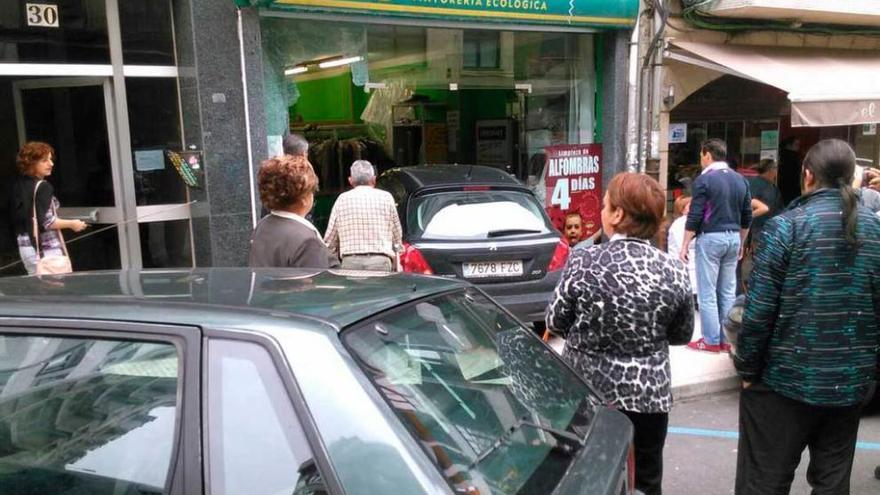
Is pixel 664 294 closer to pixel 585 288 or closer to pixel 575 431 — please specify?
pixel 585 288

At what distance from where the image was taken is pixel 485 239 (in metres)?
6.12

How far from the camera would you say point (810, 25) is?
1003 centimetres

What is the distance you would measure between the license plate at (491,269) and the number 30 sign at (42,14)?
4165 mm

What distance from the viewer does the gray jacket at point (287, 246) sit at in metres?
3.84

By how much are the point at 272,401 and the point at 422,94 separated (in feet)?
29.4

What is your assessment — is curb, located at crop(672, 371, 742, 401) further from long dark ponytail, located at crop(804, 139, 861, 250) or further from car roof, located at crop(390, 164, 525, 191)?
long dark ponytail, located at crop(804, 139, 861, 250)

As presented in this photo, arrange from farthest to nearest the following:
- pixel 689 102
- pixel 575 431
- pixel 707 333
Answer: pixel 689 102
pixel 707 333
pixel 575 431

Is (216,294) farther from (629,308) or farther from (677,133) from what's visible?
(677,133)

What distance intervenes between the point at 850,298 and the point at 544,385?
1376 mm

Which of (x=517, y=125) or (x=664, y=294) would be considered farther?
(x=517, y=125)

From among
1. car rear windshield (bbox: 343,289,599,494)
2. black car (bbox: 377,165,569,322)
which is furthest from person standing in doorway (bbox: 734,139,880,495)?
black car (bbox: 377,165,569,322)

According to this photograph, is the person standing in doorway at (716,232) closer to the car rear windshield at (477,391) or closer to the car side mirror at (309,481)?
the car rear windshield at (477,391)

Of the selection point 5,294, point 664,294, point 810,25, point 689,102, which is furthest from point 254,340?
point 810,25

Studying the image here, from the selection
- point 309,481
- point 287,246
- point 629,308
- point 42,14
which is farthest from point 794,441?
point 42,14
